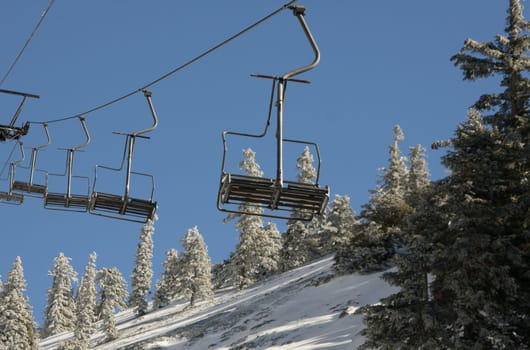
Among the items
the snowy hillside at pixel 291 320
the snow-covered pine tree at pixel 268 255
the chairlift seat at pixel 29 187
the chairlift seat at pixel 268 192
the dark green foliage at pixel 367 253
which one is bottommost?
the snowy hillside at pixel 291 320

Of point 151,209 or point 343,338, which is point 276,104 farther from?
point 343,338

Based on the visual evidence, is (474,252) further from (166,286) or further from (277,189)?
(166,286)

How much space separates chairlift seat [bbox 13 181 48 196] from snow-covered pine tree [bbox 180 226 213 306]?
47.9 meters

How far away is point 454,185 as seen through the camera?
68.3 ft

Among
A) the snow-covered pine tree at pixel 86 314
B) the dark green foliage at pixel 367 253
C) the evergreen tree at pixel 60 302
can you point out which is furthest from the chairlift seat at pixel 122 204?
the evergreen tree at pixel 60 302

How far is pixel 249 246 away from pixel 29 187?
174 feet

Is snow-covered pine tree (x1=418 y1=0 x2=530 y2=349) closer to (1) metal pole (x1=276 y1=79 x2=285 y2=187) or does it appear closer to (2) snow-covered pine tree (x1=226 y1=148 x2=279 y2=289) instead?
(1) metal pole (x1=276 y1=79 x2=285 y2=187)

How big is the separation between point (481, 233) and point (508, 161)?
8.24 ft

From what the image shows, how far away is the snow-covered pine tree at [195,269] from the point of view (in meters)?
65.5

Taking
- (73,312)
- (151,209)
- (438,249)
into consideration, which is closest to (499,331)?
(438,249)

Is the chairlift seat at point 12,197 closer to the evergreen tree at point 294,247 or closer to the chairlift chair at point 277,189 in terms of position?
the chairlift chair at point 277,189

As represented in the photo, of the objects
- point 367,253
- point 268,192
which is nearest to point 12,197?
point 268,192

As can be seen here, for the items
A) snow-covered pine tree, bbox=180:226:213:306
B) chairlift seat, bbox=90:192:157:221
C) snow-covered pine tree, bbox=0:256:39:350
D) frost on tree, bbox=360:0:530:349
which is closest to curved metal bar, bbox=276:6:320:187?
chairlift seat, bbox=90:192:157:221

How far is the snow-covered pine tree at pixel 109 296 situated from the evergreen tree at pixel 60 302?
11.3 metres
